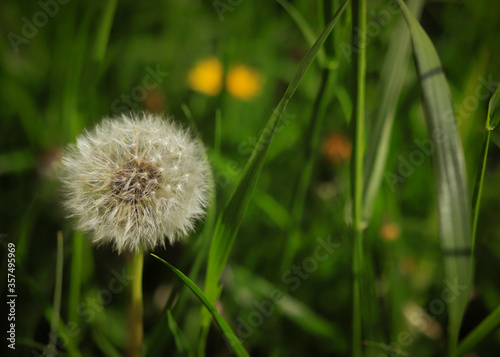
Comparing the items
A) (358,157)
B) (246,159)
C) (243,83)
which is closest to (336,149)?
(246,159)

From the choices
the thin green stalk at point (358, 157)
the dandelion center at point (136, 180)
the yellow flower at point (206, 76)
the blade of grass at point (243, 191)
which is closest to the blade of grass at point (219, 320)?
the blade of grass at point (243, 191)

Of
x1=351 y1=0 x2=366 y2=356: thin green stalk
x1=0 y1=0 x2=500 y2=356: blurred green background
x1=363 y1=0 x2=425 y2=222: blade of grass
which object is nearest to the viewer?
x1=351 y1=0 x2=366 y2=356: thin green stalk

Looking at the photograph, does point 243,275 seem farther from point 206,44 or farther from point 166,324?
point 206,44

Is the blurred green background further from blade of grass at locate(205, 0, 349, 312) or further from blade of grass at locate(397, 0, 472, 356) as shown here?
blade of grass at locate(397, 0, 472, 356)

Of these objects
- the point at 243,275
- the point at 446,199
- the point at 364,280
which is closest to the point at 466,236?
the point at 446,199

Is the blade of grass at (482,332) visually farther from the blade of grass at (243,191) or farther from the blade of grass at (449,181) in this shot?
the blade of grass at (243,191)

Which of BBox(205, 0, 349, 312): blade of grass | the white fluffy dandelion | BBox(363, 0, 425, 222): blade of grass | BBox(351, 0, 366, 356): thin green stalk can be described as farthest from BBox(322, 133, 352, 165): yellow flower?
BBox(205, 0, 349, 312): blade of grass
